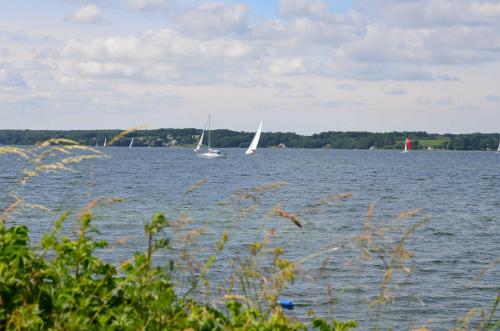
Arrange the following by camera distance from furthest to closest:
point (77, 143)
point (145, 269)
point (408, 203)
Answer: point (408, 203) → point (77, 143) → point (145, 269)

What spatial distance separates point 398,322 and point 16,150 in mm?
11501

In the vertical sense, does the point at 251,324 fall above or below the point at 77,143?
below

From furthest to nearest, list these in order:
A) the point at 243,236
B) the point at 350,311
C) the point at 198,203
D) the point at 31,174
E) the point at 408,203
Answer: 1. the point at 408,203
2. the point at 198,203
3. the point at 243,236
4. the point at 350,311
5. the point at 31,174

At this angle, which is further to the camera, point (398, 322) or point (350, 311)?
point (350, 311)

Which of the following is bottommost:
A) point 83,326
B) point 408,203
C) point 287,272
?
point 408,203

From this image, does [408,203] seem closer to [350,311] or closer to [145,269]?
[350,311]

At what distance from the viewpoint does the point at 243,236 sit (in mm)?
24922

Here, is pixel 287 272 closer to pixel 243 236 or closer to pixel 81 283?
pixel 81 283

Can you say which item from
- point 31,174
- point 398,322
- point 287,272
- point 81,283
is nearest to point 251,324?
point 287,272

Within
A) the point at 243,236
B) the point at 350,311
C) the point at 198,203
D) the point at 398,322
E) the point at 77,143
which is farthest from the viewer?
the point at 198,203

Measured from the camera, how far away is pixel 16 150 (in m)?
4.98

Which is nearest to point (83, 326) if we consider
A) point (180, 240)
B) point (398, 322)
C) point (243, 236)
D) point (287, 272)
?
point (180, 240)

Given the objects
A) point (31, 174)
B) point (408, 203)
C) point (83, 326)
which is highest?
point (31, 174)

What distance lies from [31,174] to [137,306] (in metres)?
1.11
